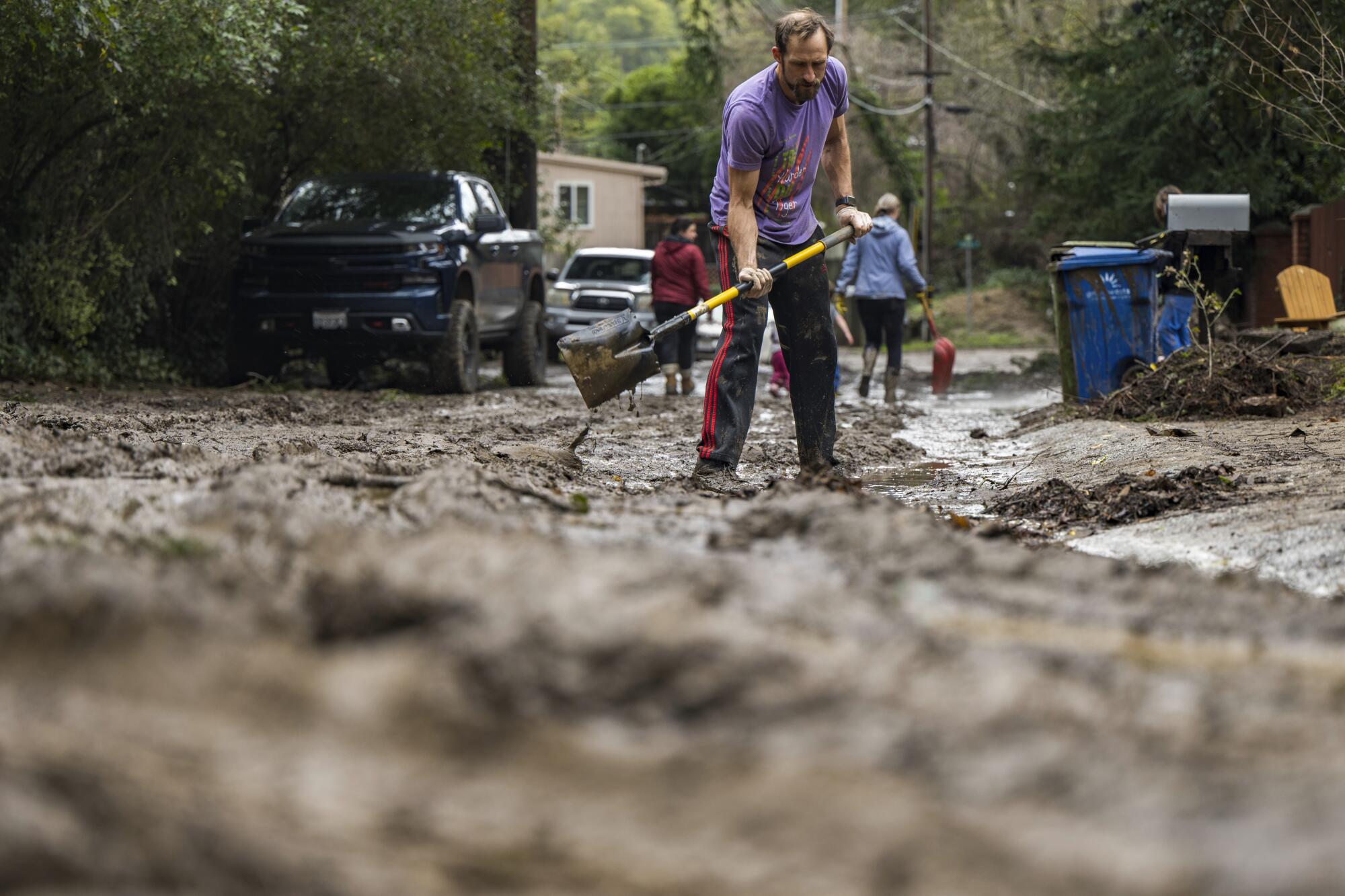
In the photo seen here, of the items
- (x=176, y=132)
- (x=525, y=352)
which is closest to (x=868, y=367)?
(x=525, y=352)

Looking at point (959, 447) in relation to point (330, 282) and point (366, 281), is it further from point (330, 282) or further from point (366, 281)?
point (330, 282)

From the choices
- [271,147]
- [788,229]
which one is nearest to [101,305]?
[271,147]

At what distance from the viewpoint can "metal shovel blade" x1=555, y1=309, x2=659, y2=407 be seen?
7160 mm

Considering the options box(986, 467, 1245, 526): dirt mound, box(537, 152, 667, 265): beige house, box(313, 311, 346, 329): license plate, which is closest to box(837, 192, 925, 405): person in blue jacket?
box(313, 311, 346, 329): license plate

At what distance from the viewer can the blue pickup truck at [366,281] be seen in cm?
1382

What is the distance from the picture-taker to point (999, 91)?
45.8 meters

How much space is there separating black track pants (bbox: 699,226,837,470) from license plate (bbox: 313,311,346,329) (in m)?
7.03

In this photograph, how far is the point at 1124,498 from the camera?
6520mm

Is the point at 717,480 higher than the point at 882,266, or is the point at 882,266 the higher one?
the point at 882,266

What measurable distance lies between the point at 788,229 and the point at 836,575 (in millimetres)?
3723

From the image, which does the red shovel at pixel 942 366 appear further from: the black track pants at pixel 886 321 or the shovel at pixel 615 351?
the shovel at pixel 615 351

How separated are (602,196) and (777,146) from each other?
38.3 metres

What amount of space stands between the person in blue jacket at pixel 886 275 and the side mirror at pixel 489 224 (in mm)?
3313

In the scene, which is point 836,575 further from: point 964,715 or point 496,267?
point 496,267
